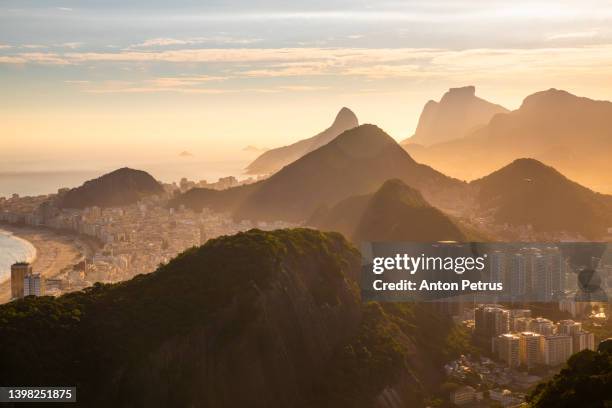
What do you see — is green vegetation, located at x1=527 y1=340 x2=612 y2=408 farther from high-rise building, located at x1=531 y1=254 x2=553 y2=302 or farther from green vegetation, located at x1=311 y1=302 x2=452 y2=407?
high-rise building, located at x1=531 y1=254 x2=553 y2=302

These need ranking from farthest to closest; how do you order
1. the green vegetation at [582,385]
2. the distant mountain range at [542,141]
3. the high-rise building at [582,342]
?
the distant mountain range at [542,141], the high-rise building at [582,342], the green vegetation at [582,385]

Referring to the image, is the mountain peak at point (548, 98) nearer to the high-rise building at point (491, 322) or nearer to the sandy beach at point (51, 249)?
the sandy beach at point (51, 249)

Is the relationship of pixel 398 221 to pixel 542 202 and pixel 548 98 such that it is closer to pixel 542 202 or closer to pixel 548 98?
pixel 542 202

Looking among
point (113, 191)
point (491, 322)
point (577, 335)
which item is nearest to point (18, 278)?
point (491, 322)

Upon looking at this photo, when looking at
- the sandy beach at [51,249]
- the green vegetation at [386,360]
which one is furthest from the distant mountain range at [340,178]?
the green vegetation at [386,360]

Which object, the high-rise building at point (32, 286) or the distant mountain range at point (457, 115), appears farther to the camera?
the distant mountain range at point (457, 115)

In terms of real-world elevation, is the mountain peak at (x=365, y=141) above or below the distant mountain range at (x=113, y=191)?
above
